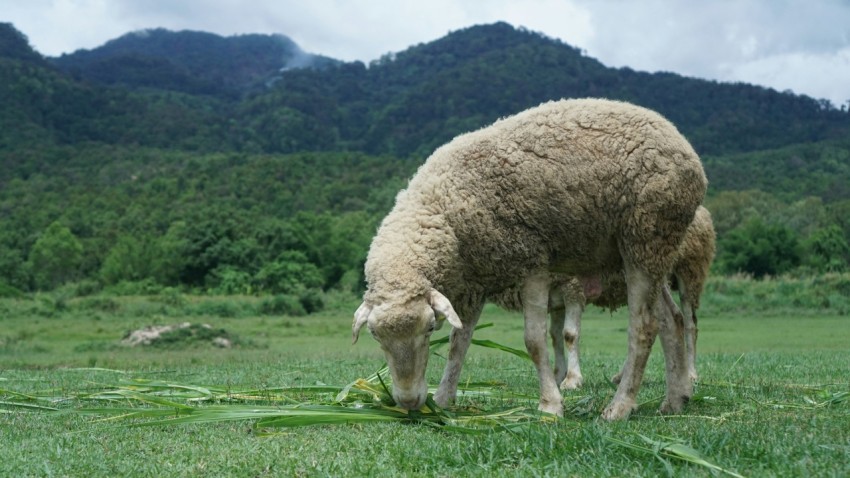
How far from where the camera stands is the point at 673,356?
7516 mm

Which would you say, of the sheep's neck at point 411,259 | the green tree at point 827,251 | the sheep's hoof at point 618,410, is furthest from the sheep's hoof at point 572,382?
the green tree at point 827,251

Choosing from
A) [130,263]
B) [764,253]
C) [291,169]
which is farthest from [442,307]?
[291,169]

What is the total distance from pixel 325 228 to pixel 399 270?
4296 centimetres

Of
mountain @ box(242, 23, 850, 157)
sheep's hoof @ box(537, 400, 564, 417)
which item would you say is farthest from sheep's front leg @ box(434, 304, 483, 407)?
mountain @ box(242, 23, 850, 157)

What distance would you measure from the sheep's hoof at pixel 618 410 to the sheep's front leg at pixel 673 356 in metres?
0.48

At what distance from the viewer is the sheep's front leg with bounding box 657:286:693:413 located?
24.0ft

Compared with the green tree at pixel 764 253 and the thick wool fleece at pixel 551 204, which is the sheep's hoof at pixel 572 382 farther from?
the green tree at pixel 764 253

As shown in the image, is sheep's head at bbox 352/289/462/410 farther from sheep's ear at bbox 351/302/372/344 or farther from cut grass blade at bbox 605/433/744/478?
cut grass blade at bbox 605/433/744/478

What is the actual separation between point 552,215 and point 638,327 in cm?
111

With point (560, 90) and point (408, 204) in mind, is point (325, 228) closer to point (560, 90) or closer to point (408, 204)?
point (408, 204)

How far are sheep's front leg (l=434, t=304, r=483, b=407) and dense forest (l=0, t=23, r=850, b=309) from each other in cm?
2529

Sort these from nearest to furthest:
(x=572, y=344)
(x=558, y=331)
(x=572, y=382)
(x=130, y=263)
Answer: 1. (x=572, y=382)
2. (x=572, y=344)
3. (x=558, y=331)
4. (x=130, y=263)

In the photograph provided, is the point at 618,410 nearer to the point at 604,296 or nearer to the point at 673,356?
the point at 673,356

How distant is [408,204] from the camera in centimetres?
723
